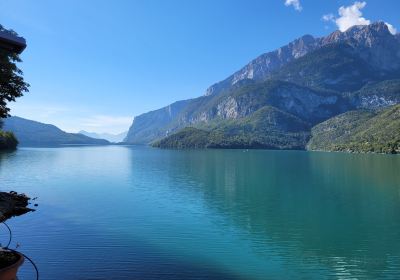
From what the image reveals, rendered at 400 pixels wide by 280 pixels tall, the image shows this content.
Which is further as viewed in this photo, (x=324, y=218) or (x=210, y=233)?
(x=324, y=218)

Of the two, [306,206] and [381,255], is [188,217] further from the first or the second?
[381,255]

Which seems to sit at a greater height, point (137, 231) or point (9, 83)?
point (9, 83)

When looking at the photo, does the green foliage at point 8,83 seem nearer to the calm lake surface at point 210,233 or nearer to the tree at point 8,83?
the tree at point 8,83

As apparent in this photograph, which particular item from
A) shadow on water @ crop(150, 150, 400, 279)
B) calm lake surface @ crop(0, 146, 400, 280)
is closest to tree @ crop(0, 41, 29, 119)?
calm lake surface @ crop(0, 146, 400, 280)

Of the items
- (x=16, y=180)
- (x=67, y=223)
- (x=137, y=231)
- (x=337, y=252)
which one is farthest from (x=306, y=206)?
(x=16, y=180)

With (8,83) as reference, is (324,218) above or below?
below

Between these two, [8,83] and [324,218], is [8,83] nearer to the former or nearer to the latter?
[8,83]

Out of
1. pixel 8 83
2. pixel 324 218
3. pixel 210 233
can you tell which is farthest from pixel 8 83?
pixel 324 218

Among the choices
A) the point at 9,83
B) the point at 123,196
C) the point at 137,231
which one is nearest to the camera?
the point at 9,83

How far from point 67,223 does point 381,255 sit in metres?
39.8

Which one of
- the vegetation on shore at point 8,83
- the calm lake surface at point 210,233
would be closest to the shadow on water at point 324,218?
the calm lake surface at point 210,233

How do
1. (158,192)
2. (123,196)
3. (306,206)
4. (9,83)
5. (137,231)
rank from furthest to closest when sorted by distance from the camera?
1. (158,192)
2. (123,196)
3. (306,206)
4. (137,231)
5. (9,83)

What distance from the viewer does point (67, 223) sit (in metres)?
52.7

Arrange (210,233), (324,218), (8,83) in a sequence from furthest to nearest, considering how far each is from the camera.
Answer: (324,218) < (210,233) < (8,83)
